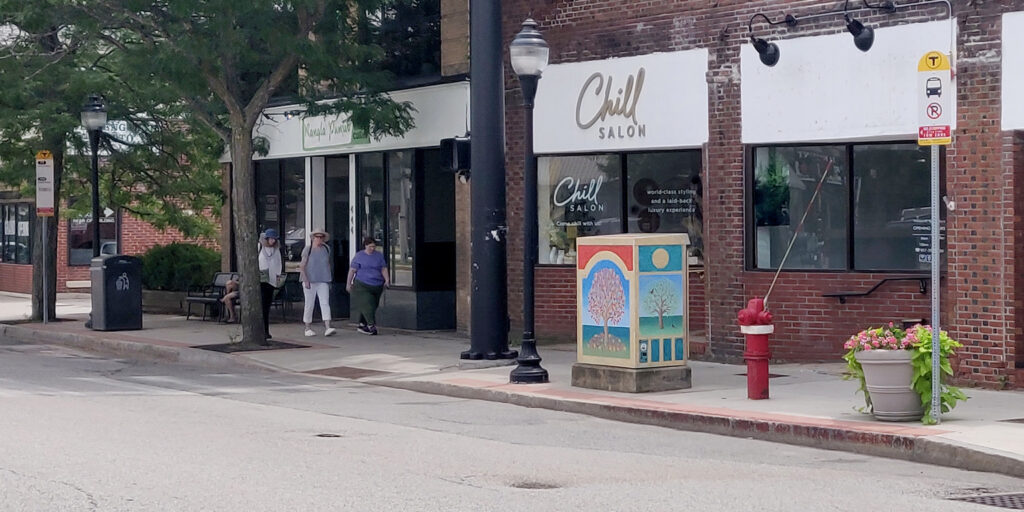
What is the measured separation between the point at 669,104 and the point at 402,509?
10.4 metres

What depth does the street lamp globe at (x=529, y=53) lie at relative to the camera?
1482cm

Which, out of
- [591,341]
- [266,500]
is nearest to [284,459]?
[266,500]

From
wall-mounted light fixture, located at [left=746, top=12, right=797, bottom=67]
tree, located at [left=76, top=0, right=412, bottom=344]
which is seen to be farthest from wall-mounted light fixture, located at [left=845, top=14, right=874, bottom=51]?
tree, located at [left=76, top=0, right=412, bottom=344]

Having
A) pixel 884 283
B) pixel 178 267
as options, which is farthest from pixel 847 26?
pixel 178 267

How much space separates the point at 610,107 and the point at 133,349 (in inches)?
319

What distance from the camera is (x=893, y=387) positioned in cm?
1171

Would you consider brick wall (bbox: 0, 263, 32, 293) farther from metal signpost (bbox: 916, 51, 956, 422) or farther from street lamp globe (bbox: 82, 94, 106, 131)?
metal signpost (bbox: 916, 51, 956, 422)

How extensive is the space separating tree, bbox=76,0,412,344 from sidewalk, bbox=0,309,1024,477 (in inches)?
69.8

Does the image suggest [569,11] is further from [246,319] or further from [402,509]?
[402,509]

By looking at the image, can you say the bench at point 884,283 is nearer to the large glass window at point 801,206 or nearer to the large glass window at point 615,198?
the large glass window at point 801,206

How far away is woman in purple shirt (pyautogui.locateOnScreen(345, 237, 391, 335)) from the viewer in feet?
69.8

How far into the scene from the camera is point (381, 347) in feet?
64.4

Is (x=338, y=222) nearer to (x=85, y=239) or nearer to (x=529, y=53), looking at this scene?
(x=529, y=53)

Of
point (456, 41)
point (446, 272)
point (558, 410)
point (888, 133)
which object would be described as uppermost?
point (456, 41)
